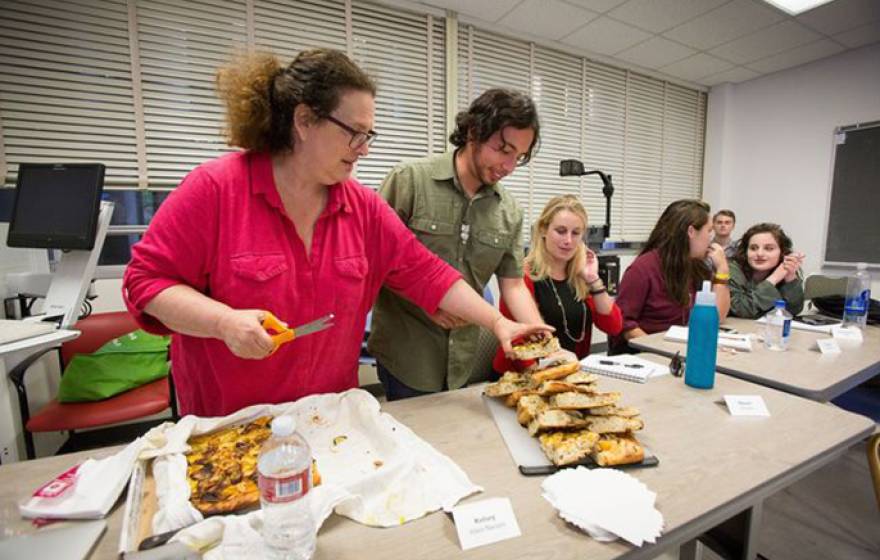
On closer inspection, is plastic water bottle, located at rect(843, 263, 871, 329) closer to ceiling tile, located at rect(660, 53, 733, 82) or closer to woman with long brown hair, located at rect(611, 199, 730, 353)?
woman with long brown hair, located at rect(611, 199, 730, 353)

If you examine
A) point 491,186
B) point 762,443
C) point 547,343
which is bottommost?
point 762,443

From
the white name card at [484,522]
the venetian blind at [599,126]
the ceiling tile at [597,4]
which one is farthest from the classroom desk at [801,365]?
the ceiling tile at [597,4]

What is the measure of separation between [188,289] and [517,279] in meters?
1.10

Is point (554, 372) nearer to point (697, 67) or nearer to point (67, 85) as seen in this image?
point (67, 85)

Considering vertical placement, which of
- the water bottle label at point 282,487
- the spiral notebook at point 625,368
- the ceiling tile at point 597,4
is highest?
the ceiling tile at point 597,4

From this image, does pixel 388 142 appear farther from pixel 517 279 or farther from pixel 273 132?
pixel 273 132

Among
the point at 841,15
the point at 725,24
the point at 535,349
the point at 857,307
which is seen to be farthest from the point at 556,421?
the point at 841,15

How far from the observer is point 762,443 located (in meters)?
0.99

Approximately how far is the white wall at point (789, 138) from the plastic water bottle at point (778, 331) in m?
3.17

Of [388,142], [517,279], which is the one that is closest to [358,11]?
[388,142]

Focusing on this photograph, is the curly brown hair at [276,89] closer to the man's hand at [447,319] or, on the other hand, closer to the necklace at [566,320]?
the man's hand at [447,319]

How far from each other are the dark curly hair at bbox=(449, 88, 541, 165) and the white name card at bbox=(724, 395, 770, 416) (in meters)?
0.98

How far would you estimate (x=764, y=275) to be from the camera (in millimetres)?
2848

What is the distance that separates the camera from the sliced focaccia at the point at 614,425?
938 mm
